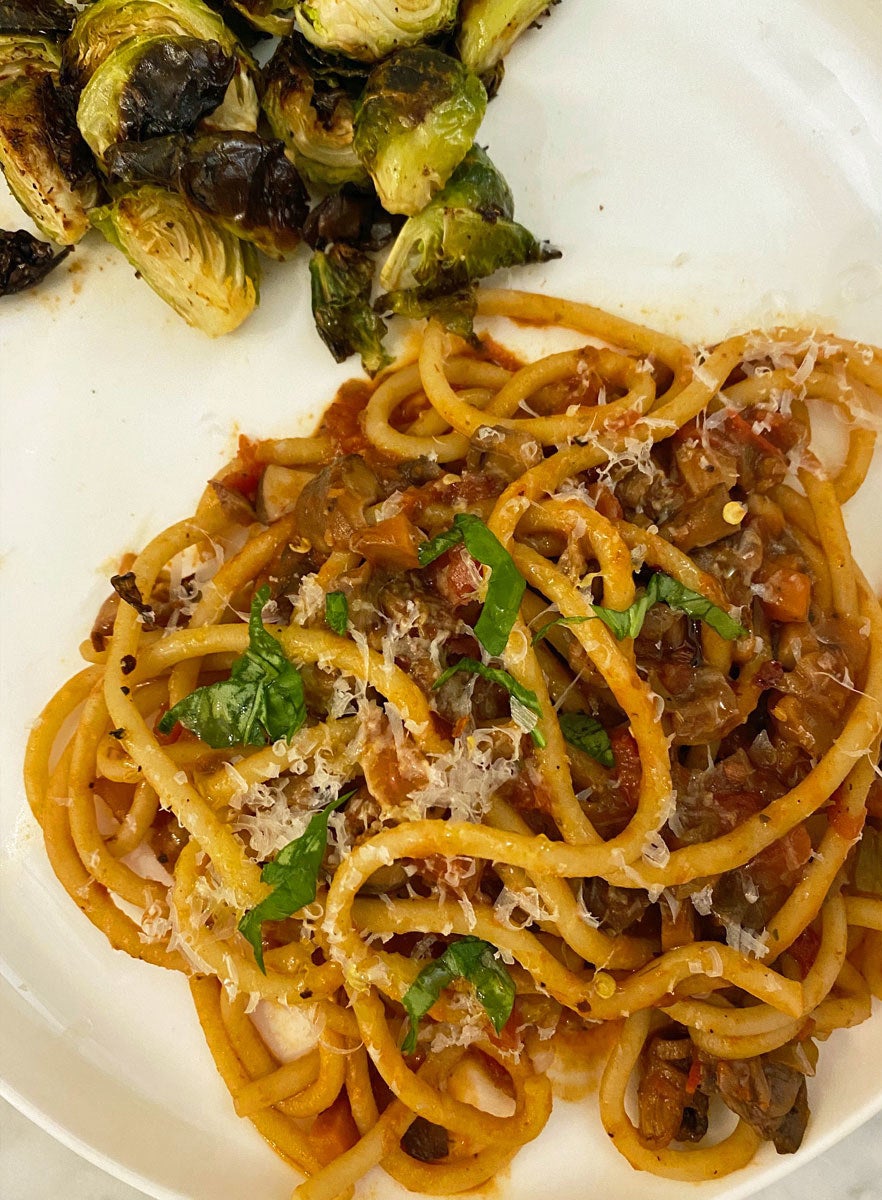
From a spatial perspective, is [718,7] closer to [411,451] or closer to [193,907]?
[411,451]

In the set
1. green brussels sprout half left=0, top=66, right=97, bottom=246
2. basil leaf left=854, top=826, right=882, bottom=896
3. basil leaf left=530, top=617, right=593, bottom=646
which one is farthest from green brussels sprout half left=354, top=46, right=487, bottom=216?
basil leaf left=854, top=826, right=882, bottom=896

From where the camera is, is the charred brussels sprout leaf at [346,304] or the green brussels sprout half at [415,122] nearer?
the green brussels sprout half at [415,122]

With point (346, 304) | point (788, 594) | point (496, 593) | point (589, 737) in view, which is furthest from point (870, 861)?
point (346, 304)

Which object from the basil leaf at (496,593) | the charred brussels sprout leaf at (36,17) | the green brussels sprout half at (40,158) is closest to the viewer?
the basil leaf at (496,593)

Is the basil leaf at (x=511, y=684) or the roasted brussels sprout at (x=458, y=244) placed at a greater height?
the roasted brussels sprout at (x=458, y=244)

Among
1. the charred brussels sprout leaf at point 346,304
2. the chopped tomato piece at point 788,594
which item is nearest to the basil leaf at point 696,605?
the chopped tomato piece at point 788,594

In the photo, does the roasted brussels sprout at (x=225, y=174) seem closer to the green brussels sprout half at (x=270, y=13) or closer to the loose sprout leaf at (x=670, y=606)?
the green brussels sprout half at (x=270, y=13)
